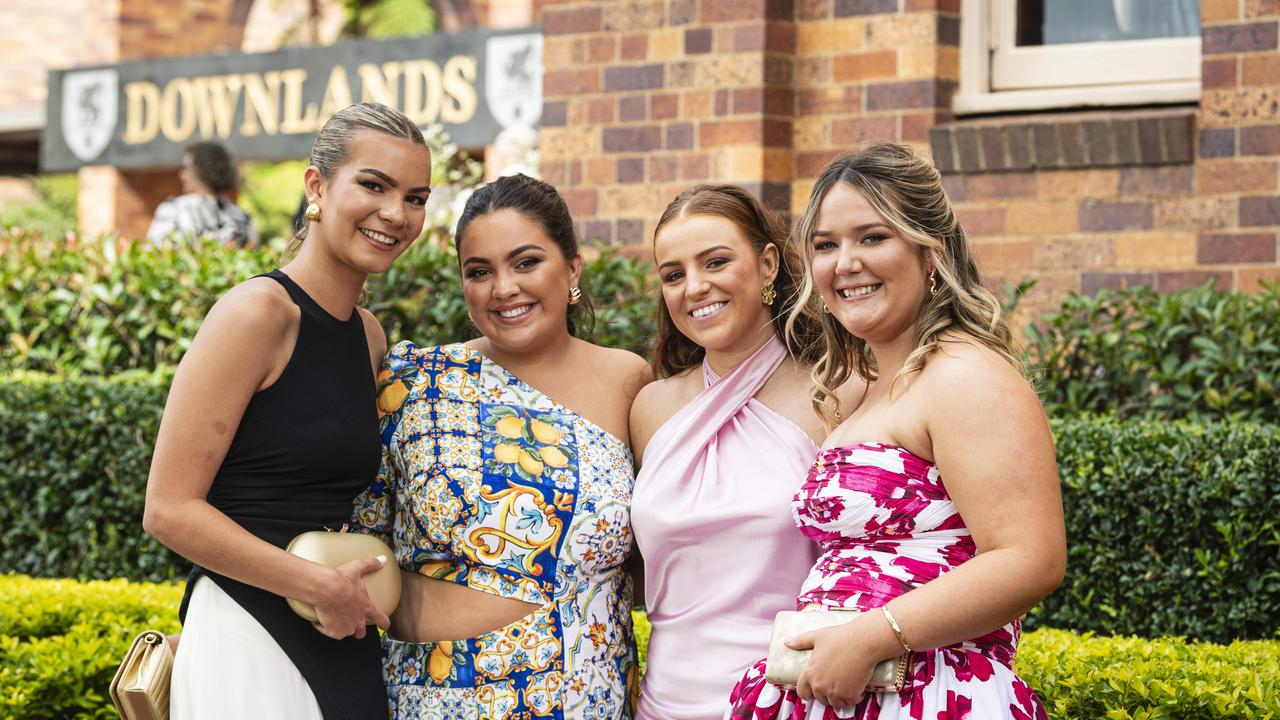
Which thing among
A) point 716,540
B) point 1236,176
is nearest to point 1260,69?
point 1236,176

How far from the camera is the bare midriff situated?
2994 millimetres

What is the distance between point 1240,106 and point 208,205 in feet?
19.6

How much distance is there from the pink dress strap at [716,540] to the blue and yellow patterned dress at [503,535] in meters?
0.10

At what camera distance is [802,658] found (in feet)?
8.21

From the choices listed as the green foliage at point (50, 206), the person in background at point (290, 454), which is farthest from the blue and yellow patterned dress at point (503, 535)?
the green foliage at point (50, 206)

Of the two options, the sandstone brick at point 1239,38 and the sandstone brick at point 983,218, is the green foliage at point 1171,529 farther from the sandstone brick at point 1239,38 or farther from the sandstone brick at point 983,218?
the sandstone brick at point 1239,38

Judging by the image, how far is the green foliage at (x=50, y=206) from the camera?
Answer: 2242 cm

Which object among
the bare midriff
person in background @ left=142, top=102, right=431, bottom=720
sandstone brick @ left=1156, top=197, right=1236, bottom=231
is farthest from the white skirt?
sandstone brick @ left=1156, top=197, right=1236, bottom=231

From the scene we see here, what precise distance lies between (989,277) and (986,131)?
603mm

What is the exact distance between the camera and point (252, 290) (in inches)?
109

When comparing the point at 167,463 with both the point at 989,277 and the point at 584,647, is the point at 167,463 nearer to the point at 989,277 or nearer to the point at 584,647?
the point at 584,647

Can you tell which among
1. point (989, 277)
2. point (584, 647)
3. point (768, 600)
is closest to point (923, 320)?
point (768, 600)

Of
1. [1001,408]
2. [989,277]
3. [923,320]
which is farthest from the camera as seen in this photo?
[989,277]

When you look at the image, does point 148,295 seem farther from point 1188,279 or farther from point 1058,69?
point 1188,279
